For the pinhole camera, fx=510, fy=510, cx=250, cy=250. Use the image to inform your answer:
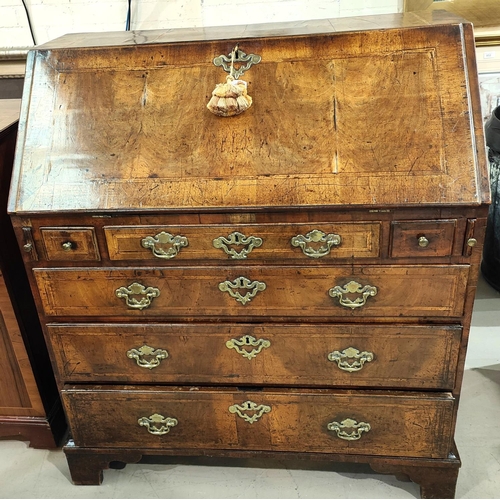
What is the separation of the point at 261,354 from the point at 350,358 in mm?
284

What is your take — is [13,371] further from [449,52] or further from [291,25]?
[449,52]

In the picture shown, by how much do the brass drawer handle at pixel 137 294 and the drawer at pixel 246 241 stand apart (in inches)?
4.2

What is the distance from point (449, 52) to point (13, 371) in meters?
1.86

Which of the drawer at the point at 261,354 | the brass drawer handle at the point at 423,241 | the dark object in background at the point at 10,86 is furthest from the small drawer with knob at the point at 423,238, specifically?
the dark object in background at the point at 10,86

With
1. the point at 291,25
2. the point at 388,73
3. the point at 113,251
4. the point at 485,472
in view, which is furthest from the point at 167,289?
→ the point at 485,472

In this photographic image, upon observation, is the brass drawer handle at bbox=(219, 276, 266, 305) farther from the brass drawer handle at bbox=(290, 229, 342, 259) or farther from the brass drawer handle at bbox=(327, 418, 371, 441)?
the brass drawer handle at bbox=(327, 418, 371, 441)

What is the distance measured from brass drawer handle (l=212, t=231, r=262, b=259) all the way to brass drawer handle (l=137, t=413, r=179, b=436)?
0.70 metres

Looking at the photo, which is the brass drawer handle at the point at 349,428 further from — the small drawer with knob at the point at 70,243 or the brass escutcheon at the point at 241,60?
the brass escutcheon at the point at 241,60

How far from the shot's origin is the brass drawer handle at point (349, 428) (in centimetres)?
171

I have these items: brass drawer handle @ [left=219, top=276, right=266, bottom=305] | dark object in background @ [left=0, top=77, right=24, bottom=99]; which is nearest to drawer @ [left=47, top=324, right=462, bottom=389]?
brass drawer handle @ [left=219, top=276, right=266, bottom=305]

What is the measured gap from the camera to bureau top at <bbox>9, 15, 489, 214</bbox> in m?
1.41

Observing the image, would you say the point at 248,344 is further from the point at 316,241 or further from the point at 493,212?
the point at 493,212

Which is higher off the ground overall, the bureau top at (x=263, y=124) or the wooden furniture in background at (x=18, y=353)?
the bureau top at (x=263, y=124)

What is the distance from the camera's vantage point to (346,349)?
5.27ft
